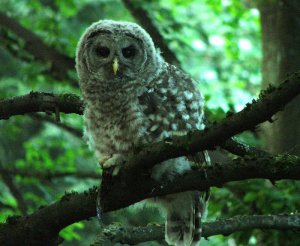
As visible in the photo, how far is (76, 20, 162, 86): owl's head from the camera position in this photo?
408 centimetres

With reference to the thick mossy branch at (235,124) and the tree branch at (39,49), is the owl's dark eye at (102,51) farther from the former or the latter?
the tree branch at (39,49)

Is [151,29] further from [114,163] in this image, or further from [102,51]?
[114,163]

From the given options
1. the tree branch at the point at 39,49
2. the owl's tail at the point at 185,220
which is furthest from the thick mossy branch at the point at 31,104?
the tree branch at the point at 39,49

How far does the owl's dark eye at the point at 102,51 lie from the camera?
431cm

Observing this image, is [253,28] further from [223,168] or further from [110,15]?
[223,168]

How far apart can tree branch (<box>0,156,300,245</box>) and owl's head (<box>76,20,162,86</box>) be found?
1.10 metres

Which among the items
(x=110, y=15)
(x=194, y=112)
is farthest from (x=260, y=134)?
(x=110, y=15)

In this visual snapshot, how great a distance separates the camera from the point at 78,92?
737cm

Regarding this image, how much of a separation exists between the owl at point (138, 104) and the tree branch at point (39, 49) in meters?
Result: 2.17

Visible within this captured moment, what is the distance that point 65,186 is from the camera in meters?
9.06

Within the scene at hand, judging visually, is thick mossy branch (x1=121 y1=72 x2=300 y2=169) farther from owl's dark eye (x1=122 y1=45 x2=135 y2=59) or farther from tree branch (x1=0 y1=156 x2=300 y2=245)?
owl's dark eye (x1=122 y1=45 x2=135 y2=59)

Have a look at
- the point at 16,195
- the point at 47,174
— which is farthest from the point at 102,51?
the point at 47,174

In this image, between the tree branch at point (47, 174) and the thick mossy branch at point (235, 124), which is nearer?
the thick mossy branch at point (235, 124)

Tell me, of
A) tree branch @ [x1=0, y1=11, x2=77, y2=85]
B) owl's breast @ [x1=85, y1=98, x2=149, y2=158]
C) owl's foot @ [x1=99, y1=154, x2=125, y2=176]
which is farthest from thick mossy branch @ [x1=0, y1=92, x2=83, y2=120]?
tree branch @ [x1=0, y1=11, x2=77, y2=85]
